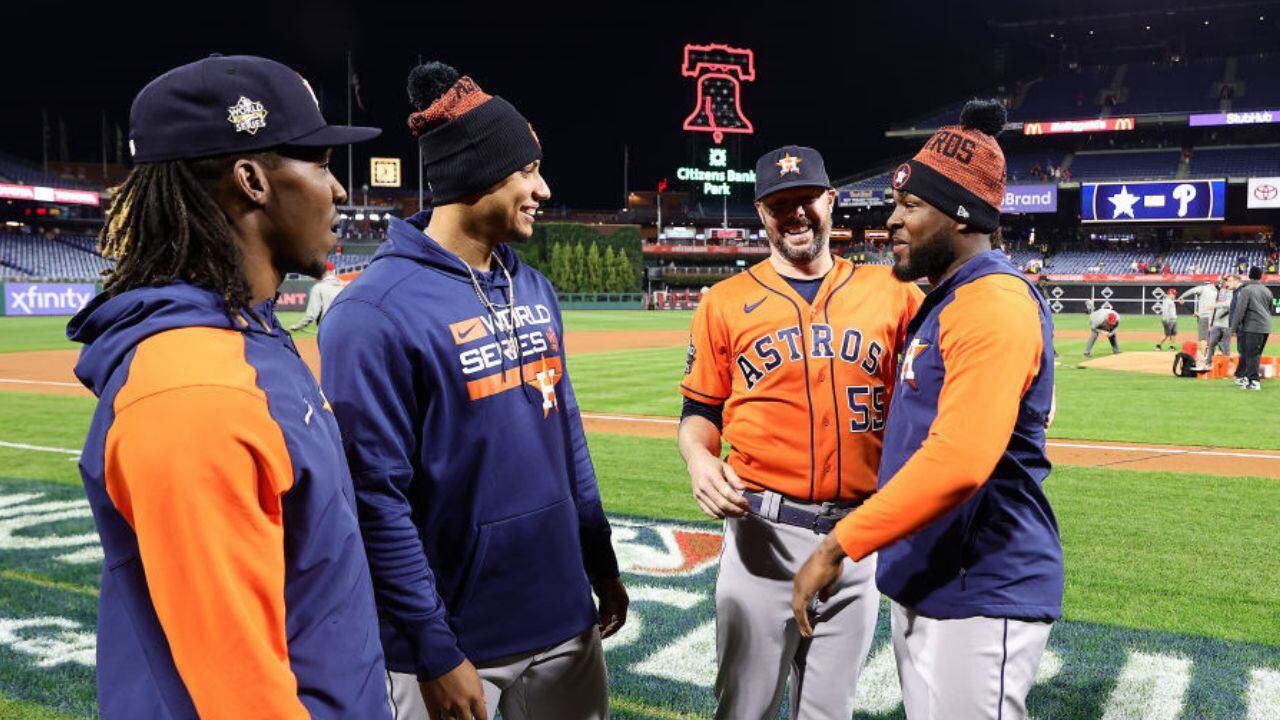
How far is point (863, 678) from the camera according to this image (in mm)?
4266

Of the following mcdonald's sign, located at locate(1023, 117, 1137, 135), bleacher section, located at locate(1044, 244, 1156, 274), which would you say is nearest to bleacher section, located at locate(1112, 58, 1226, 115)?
mcdonald's sign, located at locate(1023, 117, 1137, 135)

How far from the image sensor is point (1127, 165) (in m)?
54.2

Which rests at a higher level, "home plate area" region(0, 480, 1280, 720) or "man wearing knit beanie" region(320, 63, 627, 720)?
"man wearing knit beanie" region(320, 63, 627, 720)

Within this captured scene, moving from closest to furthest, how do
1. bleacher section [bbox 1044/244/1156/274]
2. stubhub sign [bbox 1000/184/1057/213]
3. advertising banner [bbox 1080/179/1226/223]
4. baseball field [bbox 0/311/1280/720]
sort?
baseball field [bbox 0/311/1280/720] < advertising banner [bbox 1080/179/1226/223] < bleacher section [bbox 1044/244/1156/274] < stubhub sign [bbox 1000/184/1057/213]

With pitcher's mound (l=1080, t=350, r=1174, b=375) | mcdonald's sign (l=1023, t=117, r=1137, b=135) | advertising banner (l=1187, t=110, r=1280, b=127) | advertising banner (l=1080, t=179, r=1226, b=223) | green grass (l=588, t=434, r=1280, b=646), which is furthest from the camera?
mcdonald's sign (l=1023, t=117, r=1137, b=135)

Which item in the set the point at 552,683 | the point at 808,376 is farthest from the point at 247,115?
the point at 808,376

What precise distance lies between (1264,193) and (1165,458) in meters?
48.8

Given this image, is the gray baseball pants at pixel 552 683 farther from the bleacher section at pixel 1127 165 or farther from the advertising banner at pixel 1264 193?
the bleacher section at pixel 1127 165

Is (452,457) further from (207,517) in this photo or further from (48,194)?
(48,194)

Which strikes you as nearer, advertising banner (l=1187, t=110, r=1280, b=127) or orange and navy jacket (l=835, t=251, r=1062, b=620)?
orange and navy jacket (l=835, t=251, r=1062, b=620)

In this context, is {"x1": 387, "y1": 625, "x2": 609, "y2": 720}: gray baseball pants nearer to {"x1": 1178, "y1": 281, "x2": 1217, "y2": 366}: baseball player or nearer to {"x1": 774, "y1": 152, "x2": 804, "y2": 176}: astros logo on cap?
{"x1": 774, "y1": 152, "x2": 804, "y2": 176}: astros logo on cap

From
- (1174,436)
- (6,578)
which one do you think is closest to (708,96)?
(1174,436)

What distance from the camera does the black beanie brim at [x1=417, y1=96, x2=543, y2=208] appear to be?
2.45 metres

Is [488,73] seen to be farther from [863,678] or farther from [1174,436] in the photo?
[863,678]
